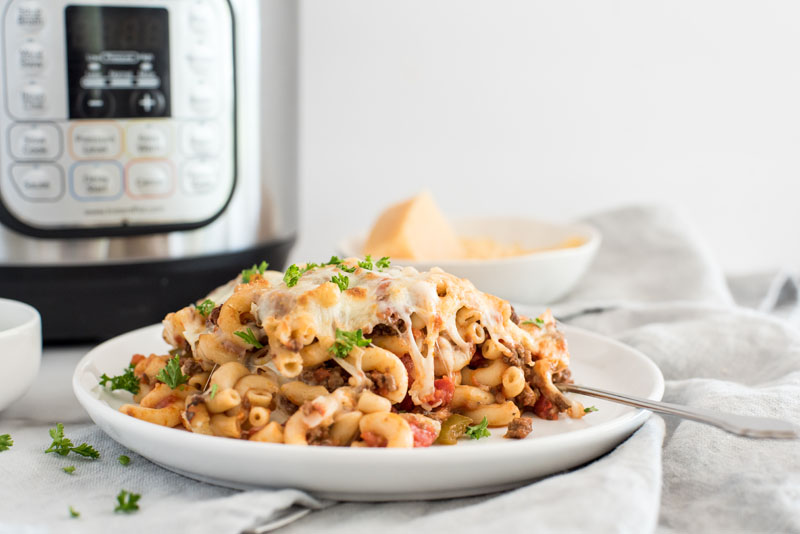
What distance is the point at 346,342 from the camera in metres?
Result: 0.67

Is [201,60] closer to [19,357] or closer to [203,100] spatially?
[203,100]

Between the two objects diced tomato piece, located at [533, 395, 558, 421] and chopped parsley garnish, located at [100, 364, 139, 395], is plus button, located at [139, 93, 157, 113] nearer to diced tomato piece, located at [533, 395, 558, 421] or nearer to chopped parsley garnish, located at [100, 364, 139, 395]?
chopped parsley garnish, located at [100, 364, 139, 395]

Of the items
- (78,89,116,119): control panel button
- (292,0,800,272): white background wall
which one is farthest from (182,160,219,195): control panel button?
(292,0,800,272): white background wall

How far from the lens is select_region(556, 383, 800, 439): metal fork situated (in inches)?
24.5

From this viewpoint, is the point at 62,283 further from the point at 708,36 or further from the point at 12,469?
the point at 708,36

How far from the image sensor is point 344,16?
1.49 meters

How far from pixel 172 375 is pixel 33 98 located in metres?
0.38

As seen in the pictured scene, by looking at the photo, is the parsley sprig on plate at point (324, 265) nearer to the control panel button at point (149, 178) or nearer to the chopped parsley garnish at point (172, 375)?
the chopped parsley garnish at point (172, 375)

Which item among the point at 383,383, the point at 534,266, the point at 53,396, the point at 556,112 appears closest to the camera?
the point at 383,383

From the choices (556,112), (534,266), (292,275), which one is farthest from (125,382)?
(556,112)

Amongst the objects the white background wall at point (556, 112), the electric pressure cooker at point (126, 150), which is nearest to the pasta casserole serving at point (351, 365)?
the electric pressure cooker at point (126, 150)

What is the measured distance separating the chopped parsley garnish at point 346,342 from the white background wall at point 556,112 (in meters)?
0.91

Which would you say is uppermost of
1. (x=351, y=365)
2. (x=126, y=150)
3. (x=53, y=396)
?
(x=126, y=150)

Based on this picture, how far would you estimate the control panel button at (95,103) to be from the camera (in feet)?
3.12
